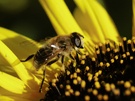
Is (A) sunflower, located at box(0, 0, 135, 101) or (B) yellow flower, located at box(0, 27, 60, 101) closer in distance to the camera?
(A) sunflower, located at box(0, 0, 135, 101)

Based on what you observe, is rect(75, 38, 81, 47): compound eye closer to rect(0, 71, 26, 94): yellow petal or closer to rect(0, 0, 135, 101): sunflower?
rect(0, 0, 135, 101): sunflower

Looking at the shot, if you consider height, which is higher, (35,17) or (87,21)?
(35,17)

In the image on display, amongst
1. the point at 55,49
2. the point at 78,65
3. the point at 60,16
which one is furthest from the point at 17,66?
the point at 60,16

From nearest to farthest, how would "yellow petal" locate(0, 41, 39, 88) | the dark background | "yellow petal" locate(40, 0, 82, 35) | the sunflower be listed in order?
1. the sunflower
2. "yellow petal" locate(0, 41, 39, 88)
3. "yellow petal" locate(40, 0, 82, 35)
4. the dark background

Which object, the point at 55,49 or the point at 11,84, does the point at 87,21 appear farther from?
the point at 11,84

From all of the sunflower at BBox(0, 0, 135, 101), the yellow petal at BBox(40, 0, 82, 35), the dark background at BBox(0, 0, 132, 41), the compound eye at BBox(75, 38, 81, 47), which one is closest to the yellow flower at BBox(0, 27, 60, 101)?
the sunflower at BBox(0, 0, 135, 101)

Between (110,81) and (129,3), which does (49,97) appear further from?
(129,3)
